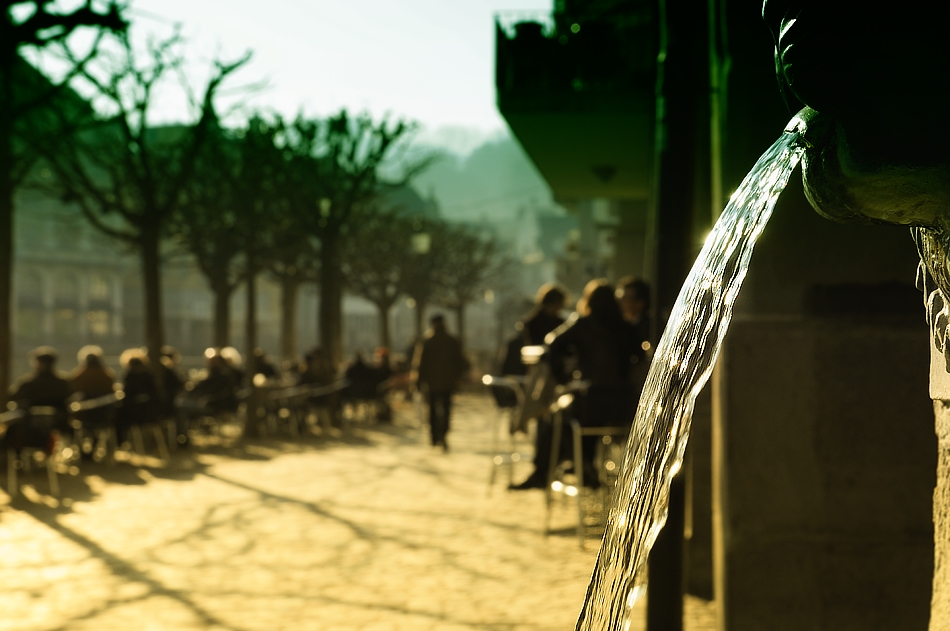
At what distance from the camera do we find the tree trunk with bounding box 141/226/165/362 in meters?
17.3

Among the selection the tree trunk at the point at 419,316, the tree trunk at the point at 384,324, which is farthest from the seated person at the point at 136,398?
the tree trunk at the point at 419,316

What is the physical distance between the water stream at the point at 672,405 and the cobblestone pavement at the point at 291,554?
3.36 m

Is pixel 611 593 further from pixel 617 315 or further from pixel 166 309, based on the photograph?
pixel 166 309

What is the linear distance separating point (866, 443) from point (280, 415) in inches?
658

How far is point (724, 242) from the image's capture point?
2.15 metres

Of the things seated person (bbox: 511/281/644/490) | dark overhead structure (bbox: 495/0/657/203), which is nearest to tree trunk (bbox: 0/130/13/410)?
dark overhead structure (bbox: 495/0/657/203)

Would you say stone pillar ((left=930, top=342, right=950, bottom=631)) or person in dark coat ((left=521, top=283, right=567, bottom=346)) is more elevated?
person in dark coat ((left=521, top=283, right=567, bottom=346))

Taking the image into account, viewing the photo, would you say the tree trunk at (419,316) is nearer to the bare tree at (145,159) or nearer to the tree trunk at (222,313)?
the tree trunk at (222,313)

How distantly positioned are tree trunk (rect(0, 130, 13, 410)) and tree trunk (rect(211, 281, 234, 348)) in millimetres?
11023

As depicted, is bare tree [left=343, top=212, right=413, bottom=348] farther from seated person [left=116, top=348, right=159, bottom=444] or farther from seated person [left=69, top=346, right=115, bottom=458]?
seated person [left=69, top=346, right=115, bottom=458]

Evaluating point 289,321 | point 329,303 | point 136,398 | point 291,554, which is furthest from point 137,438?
point 289,321

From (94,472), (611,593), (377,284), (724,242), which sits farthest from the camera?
(377,284)

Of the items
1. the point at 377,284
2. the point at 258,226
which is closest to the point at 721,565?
the point at 258,226

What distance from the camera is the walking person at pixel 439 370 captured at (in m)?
15.4
